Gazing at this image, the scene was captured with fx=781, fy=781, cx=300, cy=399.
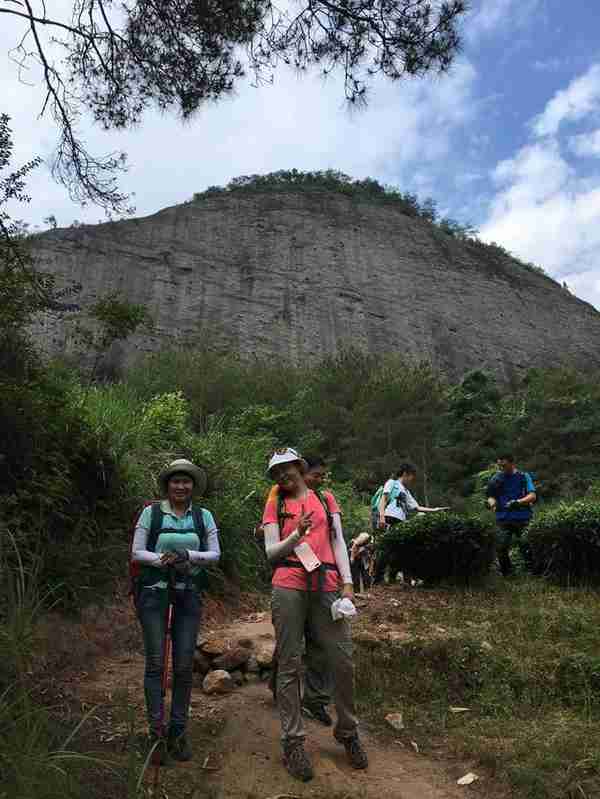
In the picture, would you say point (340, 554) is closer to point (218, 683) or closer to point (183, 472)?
point (183, 472)

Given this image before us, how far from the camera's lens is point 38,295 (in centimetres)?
601

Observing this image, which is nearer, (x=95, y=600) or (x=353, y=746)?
(x=353, y=746)

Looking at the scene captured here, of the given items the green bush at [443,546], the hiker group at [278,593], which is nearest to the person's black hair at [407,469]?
the green bush at [443,546]

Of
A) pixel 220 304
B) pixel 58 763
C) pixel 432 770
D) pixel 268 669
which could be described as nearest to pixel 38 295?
pixel 268 669

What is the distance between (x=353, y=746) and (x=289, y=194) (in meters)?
42.2

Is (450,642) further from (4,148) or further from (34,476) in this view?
(4,148)

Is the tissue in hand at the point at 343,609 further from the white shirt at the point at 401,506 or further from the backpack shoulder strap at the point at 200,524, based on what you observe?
the white shirt at the point at 401,506

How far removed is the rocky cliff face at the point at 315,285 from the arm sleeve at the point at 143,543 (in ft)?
92.3

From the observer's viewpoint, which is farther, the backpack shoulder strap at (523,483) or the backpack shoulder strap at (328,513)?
the backpack shoulder strap at (523,483)

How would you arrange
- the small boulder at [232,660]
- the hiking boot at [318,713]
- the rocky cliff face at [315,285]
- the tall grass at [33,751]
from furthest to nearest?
the rocky cliff face at [315,285]
the small boulder at [232,660]
the hiking boot at [318,713]
the tall grass at [33,751]

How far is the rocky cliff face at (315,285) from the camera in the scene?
35.5m

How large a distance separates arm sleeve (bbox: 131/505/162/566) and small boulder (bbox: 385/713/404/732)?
1.87m

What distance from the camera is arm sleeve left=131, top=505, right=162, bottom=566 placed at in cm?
401

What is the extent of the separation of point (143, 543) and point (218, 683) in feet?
5.08
